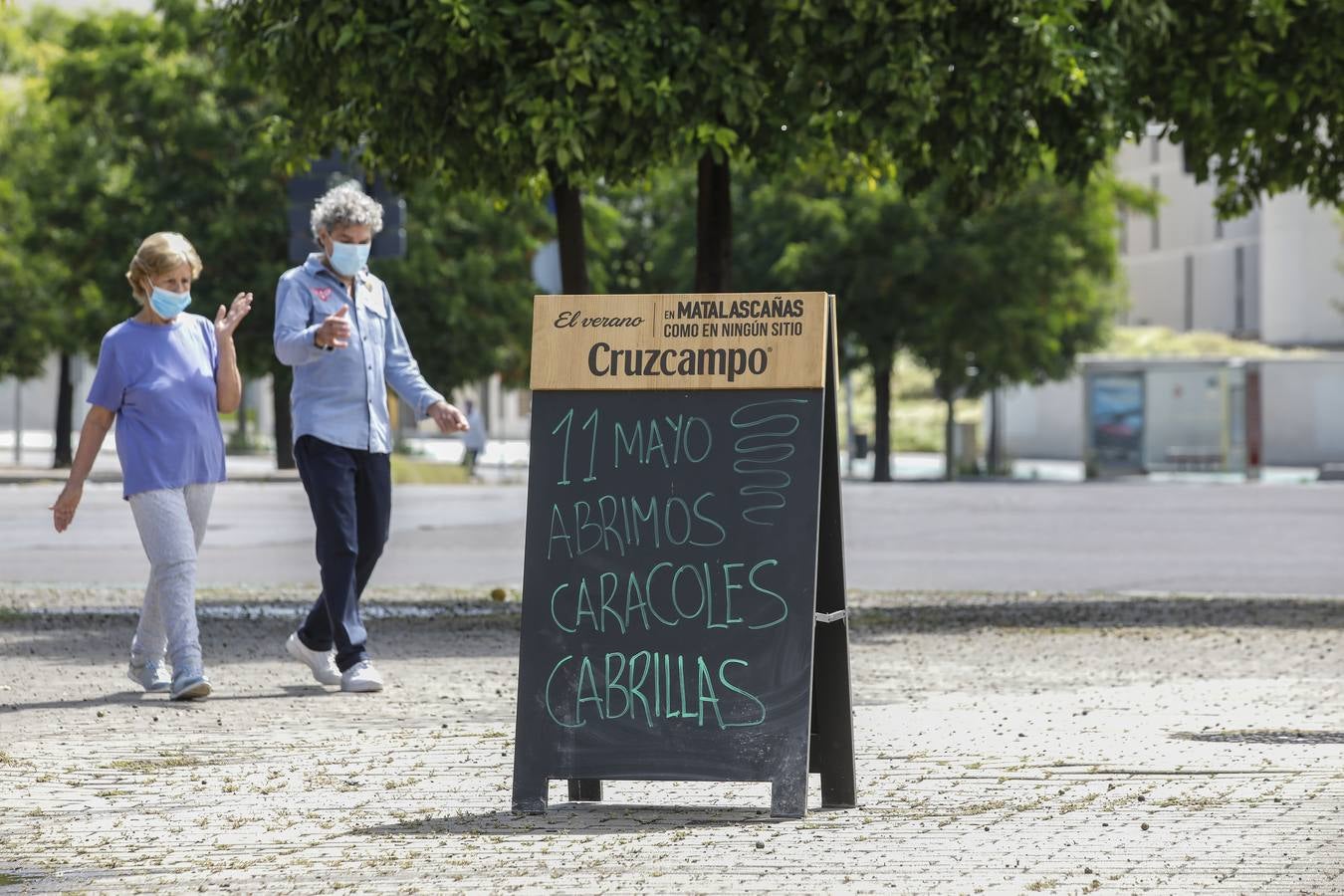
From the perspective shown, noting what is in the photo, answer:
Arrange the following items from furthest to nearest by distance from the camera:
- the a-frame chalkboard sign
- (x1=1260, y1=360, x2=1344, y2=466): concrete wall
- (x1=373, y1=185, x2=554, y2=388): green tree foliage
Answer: (x1=1260, y1=360, x2=1344, y2=466): concrete wall, (x1=373, y1=185, x2=554, y2=388): green tree foliage, the a-frame chalkboard sign

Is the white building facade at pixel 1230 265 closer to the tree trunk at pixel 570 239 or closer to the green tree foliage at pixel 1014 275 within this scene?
the green tree foliage at pixel 1014 275

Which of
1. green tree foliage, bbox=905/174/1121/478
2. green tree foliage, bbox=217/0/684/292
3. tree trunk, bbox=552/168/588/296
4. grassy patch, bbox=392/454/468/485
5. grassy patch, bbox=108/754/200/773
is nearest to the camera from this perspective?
grassy patch, bbox=108/754/200/773

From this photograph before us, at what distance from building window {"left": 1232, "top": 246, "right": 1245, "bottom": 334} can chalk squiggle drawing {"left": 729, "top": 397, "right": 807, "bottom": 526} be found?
262ft

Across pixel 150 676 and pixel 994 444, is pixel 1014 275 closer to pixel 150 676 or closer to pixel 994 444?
pixel 994 444

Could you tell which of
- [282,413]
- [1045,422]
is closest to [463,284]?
[282,413]

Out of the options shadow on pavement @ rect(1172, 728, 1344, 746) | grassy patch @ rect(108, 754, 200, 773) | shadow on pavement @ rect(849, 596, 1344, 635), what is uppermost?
shadow on pavement @ rect(849, 596, 1344, 635)

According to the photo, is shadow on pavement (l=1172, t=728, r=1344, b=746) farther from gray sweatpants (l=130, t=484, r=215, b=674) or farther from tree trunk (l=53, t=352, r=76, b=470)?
tree trunk (l=53, t=352, r=76, b=470)

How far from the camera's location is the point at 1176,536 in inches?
831

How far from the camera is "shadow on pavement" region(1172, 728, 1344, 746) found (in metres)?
7.19

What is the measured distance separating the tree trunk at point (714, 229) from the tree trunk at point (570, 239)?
76cm

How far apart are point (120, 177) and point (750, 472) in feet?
111

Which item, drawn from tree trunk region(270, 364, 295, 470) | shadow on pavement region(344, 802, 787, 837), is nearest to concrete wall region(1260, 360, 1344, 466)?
tree trunk region(270, 364, 295, 470)

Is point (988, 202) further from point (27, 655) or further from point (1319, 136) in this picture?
point (27, 655)

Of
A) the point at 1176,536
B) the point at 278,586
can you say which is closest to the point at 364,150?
the point at 278,586
